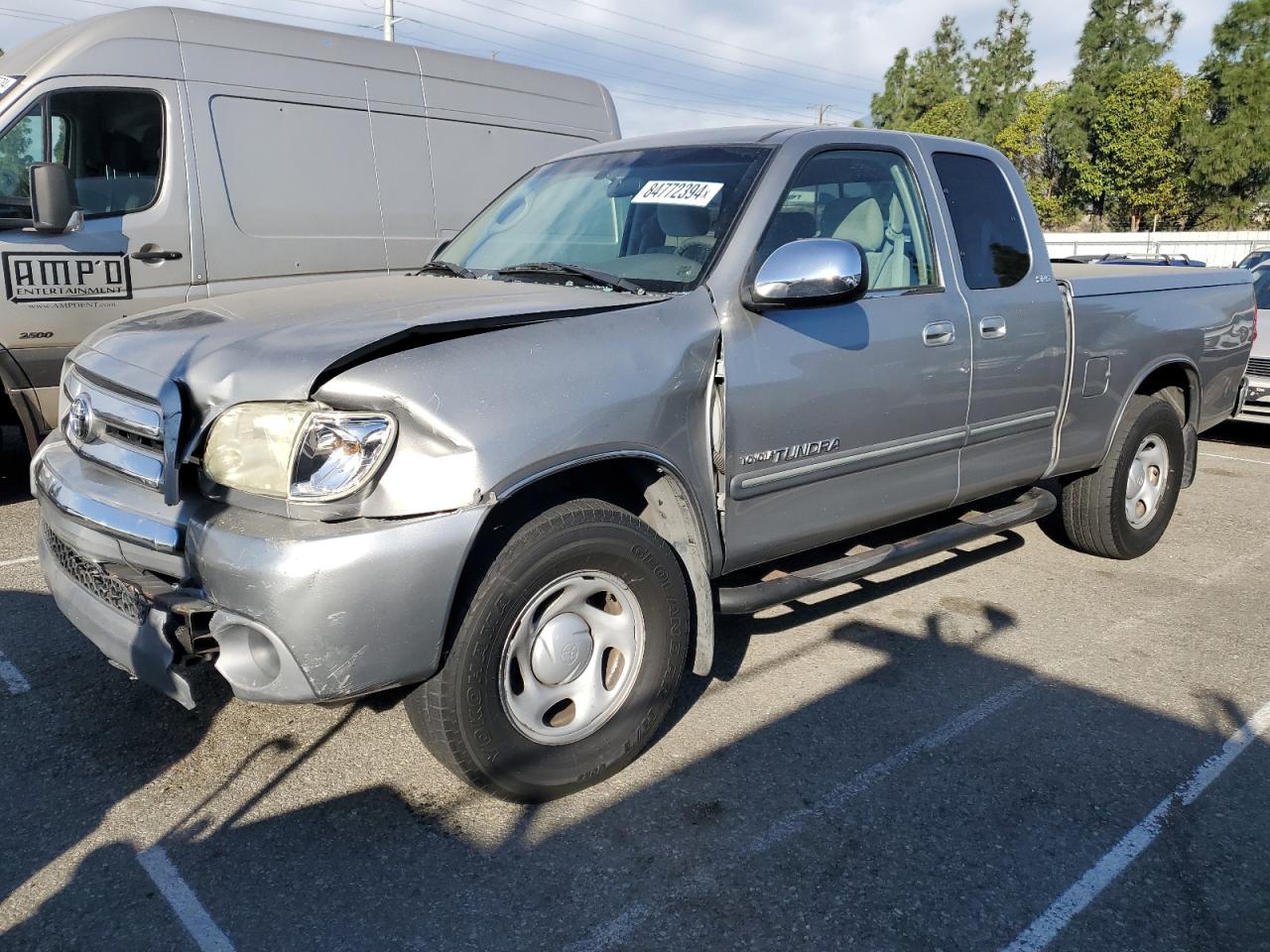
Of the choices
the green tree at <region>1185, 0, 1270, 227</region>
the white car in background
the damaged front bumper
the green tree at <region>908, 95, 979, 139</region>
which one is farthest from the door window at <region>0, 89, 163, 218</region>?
the green tree at <region>908, 95, 979, 139</region>

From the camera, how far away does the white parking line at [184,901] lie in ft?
8.27

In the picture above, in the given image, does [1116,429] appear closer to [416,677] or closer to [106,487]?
[416,677]

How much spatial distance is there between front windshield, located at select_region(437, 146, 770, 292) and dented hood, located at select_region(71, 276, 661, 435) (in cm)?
32

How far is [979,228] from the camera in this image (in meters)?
4.56

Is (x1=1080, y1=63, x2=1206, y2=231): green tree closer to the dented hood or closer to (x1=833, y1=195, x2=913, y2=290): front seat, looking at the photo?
(x1=833, y1=195, x2=913, y2=290): front seat

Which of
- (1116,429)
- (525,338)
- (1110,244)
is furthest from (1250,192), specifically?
(525,338)

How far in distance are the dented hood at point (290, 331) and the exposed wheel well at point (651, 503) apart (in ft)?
1.58

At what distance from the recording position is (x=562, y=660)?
311 centimetres

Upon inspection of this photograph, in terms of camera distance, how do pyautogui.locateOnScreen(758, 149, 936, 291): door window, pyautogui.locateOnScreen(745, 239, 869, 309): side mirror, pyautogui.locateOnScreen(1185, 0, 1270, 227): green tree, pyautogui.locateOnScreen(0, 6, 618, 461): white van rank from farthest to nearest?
pyautogui.locateOnScreen(1185, 0, 1270, 227): green tree
pyautogui.locateOnScreen(0, 6, 618, 461): white van
pyautogui.locateOnScreen(758, 149, 936, 291): door window
pyautogui.locateOnScreen(745, 239, 869, 309): side mirror

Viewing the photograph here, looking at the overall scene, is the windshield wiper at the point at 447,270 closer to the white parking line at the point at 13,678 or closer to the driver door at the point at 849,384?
the driver door at the point at 849,384

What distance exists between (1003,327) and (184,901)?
357cm

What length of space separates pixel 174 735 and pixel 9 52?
5.47 metres

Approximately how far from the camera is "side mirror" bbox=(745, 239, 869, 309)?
3.43 meters

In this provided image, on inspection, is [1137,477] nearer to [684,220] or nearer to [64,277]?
[684,220]
